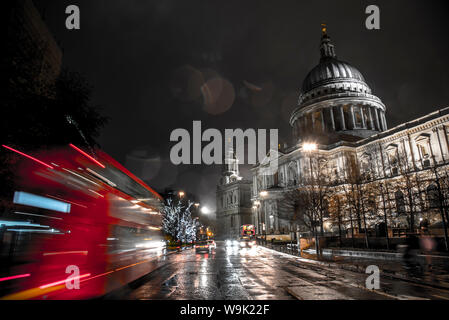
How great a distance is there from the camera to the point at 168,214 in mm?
45438

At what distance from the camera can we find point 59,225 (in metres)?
10.2

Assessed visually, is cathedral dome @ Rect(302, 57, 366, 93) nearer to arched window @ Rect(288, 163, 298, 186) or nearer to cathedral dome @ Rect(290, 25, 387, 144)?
cathedral dome @ Rect(290, 25, 387, 144)

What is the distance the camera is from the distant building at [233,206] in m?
107

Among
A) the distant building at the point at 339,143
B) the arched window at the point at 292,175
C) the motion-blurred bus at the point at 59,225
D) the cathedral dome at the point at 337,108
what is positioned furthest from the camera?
the cathedral dome at the point at 337,108

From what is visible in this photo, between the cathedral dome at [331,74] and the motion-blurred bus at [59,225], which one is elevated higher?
the cathedral dome at [331,74]

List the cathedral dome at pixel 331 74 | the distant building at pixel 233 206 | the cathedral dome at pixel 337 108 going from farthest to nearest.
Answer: the distant building at pixel 233 206 < the cathedral dome at pixel 331 74 < the cathedral dome at pixel 337 108

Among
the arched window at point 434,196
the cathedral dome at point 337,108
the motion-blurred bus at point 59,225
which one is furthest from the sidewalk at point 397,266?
the cathedral dome at point 337,108

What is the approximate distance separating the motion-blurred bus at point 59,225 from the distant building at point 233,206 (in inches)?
3582

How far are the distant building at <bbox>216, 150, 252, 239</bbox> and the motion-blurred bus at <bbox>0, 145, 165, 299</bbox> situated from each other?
90978mm

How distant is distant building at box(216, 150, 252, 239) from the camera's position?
107 metres

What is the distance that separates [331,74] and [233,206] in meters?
58.7

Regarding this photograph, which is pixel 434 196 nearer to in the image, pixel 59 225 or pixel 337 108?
pixel 59 225

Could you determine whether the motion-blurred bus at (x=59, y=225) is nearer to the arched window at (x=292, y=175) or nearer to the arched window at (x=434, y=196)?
the arched window at (x=434, y=196)

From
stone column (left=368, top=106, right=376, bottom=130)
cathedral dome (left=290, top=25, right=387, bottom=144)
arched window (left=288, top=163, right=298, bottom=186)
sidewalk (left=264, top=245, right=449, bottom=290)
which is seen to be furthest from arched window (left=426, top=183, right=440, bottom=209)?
stone column (left=368, top=106, right=376, bottom=130)
